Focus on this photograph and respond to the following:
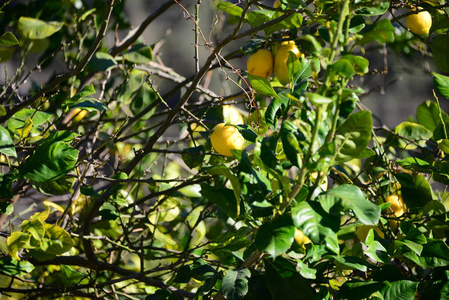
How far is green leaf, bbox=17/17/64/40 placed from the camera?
1.40 meters

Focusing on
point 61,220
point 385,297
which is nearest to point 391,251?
point 385,297

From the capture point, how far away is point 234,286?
2.37 feet

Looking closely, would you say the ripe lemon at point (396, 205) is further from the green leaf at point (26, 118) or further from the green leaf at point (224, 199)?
the green leaf at point (26, 118)

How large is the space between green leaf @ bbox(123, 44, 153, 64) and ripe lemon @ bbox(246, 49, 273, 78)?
344 millimetres

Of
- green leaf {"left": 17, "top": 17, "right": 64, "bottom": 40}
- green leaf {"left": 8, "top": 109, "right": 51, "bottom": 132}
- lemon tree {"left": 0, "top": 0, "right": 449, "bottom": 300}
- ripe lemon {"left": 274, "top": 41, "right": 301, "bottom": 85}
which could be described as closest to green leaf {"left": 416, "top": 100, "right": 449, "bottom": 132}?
lemon tree {"left": 0, "top": 0, "right": 449, "bottom": 300}

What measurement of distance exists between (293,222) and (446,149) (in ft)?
1.55

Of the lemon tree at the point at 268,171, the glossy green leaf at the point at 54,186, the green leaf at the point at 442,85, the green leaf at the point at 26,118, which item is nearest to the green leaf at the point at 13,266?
the lemon tree at the point at 268,171

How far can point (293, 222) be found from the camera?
630 mm

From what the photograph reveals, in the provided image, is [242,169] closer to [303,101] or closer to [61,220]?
[303,101]

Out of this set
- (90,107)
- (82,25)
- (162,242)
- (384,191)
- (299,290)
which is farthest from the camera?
(82,25)

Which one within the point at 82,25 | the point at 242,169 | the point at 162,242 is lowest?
the point at 162,242

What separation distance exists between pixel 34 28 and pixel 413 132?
3.44ft

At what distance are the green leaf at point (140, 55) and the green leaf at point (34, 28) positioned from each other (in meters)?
0.22

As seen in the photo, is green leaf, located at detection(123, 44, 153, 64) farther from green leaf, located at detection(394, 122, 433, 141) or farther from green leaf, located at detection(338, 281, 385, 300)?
green leaf, located at detection(338, 281, 385, 300)
